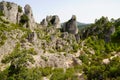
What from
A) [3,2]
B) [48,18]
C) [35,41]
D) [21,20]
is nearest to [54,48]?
[35,41]

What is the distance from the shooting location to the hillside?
270ft

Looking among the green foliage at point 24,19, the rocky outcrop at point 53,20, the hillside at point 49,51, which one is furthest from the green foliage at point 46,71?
the rocky outcrop at point 53,20

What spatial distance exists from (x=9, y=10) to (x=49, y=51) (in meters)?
22.6

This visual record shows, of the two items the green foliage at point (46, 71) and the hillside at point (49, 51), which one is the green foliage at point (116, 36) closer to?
the hillside at point (49, 51)

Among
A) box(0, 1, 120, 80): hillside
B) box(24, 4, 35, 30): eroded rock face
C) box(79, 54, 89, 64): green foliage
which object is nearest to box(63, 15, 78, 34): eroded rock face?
box(0, 1, 120, 80): hillside

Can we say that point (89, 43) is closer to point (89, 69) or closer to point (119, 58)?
point (119, 58)

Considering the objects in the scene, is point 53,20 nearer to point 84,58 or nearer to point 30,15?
point 30,15

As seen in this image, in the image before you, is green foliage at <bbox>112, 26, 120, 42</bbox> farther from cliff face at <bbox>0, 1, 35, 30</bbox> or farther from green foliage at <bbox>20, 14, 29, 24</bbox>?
green foliage at <bbox>20, 14, 29, 24</bbox>

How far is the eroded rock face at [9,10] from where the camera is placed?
109438mm

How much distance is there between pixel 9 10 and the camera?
362ft

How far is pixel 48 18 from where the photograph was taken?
143 meters

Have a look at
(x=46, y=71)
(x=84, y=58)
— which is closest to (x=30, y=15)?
(x=84, y=58)

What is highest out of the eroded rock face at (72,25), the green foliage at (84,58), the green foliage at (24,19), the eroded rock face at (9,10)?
the eroded rock face at (9,10)

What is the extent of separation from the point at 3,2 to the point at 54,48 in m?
26.1
